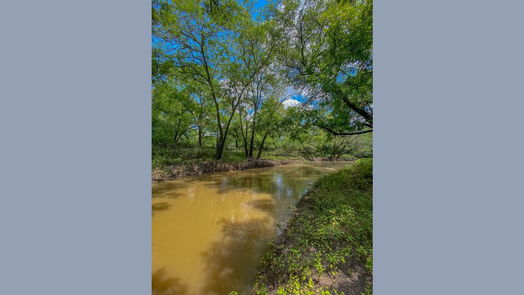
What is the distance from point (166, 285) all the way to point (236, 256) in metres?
0.97

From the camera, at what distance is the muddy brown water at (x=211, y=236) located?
80.9 inches

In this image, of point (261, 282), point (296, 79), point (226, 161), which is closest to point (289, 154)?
point (226, 161)

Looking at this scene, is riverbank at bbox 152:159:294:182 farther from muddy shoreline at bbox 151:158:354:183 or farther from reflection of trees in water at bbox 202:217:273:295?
reflection of trees in water at bbox 202:217:273:295

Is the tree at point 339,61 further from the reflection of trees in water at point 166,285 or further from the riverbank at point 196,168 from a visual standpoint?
the riverbank at point 196,168

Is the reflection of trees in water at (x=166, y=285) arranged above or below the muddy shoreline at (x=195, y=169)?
below

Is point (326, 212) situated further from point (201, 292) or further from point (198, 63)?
point (198, 63)

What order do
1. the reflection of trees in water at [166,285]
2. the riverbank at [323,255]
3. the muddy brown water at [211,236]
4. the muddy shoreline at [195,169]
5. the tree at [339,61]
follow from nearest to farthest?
the riverbank at [323,255]
the reflection of trees in water at [166,285]
the muddy brown water at [211,236]
the tree at [339,61]
the muddy shoreline at [195,169]

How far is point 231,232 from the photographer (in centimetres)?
321

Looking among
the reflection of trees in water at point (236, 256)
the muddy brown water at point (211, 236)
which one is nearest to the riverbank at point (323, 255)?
the reflection of trees in water at point (236, 256)

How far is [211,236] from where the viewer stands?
3.07 m

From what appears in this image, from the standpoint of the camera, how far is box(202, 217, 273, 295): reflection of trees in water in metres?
1.98

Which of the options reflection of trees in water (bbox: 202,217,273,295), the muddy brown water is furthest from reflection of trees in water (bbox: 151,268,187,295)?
reflection of trees in water (bbox: 202,217,273,295)

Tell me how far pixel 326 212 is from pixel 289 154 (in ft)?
55.5

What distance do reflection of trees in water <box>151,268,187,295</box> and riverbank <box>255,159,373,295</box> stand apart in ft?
3.26
